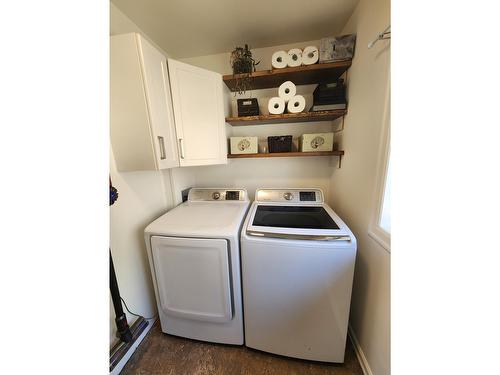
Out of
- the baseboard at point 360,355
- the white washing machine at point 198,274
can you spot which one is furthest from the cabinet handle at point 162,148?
the baseboard at point 360,355

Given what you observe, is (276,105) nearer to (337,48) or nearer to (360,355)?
(337,48)

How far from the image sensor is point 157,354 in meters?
1.37

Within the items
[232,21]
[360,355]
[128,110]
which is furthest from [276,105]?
[360,355]

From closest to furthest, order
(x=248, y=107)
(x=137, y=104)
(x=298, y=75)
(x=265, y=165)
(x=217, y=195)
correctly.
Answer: (x=137, y=104) < (x=298, y=75) < (x=248, y=107) < (x=217, y=195) < (x=265, y=165)

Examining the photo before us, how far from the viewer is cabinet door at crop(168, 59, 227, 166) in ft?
4.60

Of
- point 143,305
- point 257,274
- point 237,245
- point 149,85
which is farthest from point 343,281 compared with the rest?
point 149,85

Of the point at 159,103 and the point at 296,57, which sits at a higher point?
the point at 296,57

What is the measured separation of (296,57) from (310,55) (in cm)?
12

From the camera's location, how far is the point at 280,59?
152 centimetres

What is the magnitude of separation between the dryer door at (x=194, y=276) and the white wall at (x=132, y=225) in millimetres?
244

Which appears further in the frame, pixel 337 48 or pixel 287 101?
pixel 287 101

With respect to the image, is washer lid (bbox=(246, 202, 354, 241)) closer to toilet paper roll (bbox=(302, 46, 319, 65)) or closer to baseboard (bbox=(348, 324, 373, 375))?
baseboard (bbox=(348, 324, 373, 375))

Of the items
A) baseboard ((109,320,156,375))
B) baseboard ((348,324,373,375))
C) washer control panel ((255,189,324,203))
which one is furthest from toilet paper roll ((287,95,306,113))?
baseboard ((109,320,156,375))
